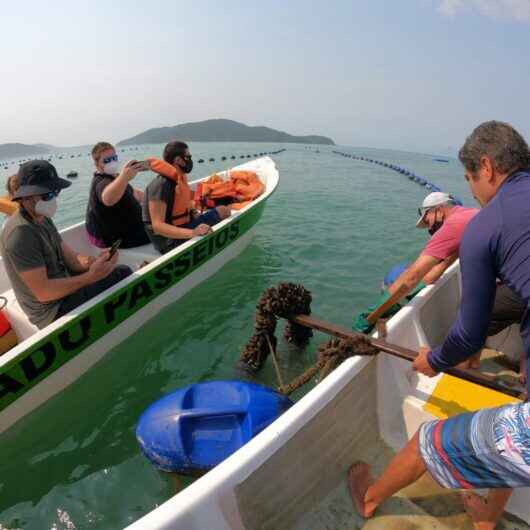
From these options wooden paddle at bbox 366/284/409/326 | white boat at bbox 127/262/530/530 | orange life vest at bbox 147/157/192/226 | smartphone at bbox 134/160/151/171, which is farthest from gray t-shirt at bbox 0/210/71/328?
wooden paddle at bbox 366/284/409/326

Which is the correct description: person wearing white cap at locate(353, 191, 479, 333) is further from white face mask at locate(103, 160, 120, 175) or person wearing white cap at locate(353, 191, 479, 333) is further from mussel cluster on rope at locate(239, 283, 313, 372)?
white face mask at locate(103, 160, 120, 175)

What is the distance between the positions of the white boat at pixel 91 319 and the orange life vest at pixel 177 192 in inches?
18.2

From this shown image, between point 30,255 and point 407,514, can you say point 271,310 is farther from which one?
point 30,255

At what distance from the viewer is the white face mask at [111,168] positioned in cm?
473

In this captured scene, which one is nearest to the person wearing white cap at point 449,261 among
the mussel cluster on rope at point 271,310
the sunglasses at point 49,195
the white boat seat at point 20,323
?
the mussel cluster on rope at point 271,310

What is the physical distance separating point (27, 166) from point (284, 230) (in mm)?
6501

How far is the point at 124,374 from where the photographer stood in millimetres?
4059

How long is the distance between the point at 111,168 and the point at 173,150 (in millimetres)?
794

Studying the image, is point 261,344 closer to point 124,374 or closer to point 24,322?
point 124,374

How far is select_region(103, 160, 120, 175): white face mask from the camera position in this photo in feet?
15.5

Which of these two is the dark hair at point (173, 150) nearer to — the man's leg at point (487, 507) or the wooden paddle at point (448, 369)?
the wooden paddle at point (448, 369)

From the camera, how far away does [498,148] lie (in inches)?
65.2

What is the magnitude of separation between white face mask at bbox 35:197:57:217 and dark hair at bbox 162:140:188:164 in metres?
2.02

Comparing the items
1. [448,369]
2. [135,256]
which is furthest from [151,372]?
[448,369]
